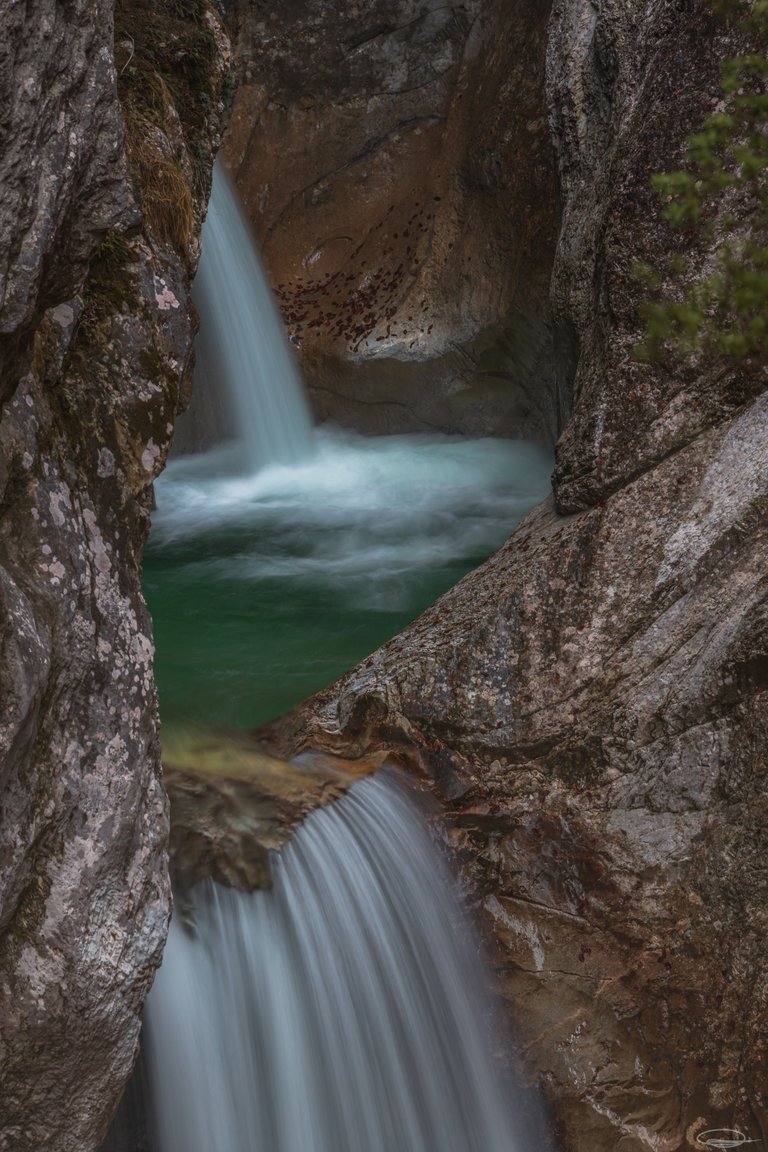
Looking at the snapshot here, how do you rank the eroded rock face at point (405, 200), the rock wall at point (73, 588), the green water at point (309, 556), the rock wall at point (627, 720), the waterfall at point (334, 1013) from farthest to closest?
the eroded rock face at point (405, 200) < the green water at point (309, 556) < the rock wall at point (627, 720) < the waterfall at point (334, 1013) < the rock wall at point (73, 588)

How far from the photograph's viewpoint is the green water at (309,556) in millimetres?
7043

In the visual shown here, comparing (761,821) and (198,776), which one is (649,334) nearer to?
(761,821)

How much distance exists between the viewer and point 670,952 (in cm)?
468

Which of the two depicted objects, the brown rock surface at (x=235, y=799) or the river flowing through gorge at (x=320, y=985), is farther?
the brown rock surface at (x=235, y=799)

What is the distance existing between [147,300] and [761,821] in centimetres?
338

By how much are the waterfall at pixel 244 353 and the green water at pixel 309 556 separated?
1.40 feet

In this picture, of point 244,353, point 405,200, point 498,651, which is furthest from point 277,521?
point 498,651

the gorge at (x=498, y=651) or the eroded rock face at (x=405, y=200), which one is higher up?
the eroded rock face at (x=405, y=200)

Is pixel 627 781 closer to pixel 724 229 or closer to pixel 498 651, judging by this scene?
pixel 498 651

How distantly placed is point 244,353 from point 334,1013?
823cm

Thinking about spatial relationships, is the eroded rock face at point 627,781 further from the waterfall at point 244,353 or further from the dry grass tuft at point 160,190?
the waterfall at point 244,353

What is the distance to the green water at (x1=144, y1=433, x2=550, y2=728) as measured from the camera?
7043 mm

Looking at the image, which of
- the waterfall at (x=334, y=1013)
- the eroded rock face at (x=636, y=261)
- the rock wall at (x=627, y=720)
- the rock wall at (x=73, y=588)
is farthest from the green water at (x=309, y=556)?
the eroded rock face at (x=636, y=261)

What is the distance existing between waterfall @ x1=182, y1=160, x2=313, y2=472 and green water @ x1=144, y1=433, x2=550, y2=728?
43 centimetres
